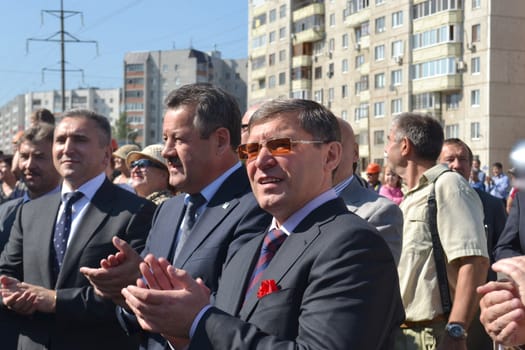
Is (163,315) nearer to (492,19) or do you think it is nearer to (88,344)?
(88,344)

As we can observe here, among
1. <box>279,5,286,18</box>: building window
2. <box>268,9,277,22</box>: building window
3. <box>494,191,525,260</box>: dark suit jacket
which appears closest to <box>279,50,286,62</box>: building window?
<box>279,5,286,18</box>: building window

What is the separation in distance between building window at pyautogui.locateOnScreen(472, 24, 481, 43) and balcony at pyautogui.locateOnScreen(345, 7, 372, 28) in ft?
40.4

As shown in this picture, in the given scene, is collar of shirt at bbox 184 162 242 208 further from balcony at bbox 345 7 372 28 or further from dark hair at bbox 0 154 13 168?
balcony at bbox 345 7 372 28

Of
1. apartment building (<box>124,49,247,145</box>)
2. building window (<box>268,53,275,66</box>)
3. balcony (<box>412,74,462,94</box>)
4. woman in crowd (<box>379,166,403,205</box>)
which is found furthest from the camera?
apartment building (<box>124,49,247,145</box>)

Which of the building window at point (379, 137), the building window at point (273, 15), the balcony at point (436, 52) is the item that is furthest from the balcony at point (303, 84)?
the balcony at point (436, 52)

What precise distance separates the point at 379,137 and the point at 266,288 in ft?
201

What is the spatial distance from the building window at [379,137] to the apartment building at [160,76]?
8726cm

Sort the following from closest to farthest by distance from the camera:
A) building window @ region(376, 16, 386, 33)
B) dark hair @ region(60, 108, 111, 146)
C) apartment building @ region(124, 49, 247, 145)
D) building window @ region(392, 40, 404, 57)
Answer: dark hair @ region(60, 108, 111, 146)
building window @ region(392, 40, 404, 57)
building window @ region(376, 16, 386, 33)
apartment building @ region(124, 49, 247, 145)

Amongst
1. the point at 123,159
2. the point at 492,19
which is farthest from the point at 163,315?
the point at 492,19

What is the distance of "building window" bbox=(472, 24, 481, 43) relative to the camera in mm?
52875

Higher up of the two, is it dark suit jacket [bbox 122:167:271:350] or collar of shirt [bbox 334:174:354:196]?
collar of shirt [bbox 334:174:354:196]

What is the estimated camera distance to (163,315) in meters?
3.16

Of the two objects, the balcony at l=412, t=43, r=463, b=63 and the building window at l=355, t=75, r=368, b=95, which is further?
the building window at l=355, t=75, r=368, b=95

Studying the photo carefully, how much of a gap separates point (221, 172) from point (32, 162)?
2481mm
